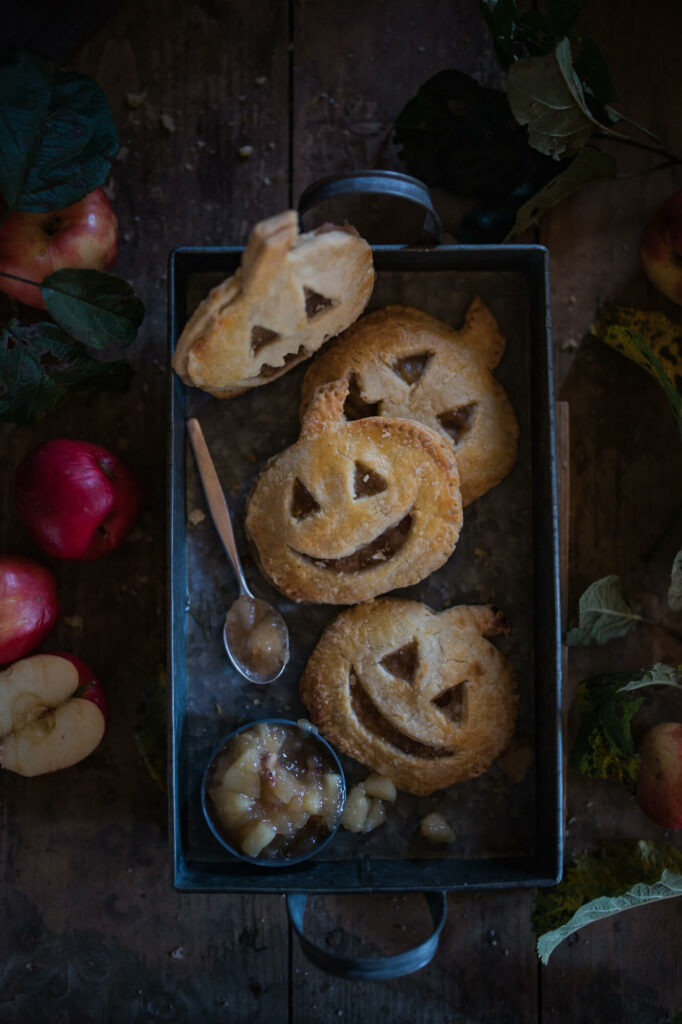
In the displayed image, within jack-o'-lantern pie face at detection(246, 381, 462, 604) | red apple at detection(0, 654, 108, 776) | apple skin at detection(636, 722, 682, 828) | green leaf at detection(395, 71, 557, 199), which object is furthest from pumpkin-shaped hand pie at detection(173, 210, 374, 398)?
apple skin at detection(636, 722, 682, 828)

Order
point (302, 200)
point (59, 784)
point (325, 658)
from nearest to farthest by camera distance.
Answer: point (302, 200)
point (325, 658)
point (59, 784)

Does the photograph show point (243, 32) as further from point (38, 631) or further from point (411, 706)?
point (411, 706)

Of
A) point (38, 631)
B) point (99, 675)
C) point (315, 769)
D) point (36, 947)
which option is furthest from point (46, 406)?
point (36, 947)

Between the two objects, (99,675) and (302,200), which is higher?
(302,200)

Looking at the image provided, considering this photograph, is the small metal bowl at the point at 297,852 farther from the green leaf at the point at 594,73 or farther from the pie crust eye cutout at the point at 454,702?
the green leaf at the point at 594,73

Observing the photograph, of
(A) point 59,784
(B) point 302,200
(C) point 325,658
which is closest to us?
(B) point 302,200

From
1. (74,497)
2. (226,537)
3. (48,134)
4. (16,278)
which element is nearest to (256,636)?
(226,537)

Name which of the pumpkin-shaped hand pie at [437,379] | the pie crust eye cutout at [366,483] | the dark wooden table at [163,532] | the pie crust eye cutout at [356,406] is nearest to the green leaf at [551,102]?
the dark wooden table at [163,532]
